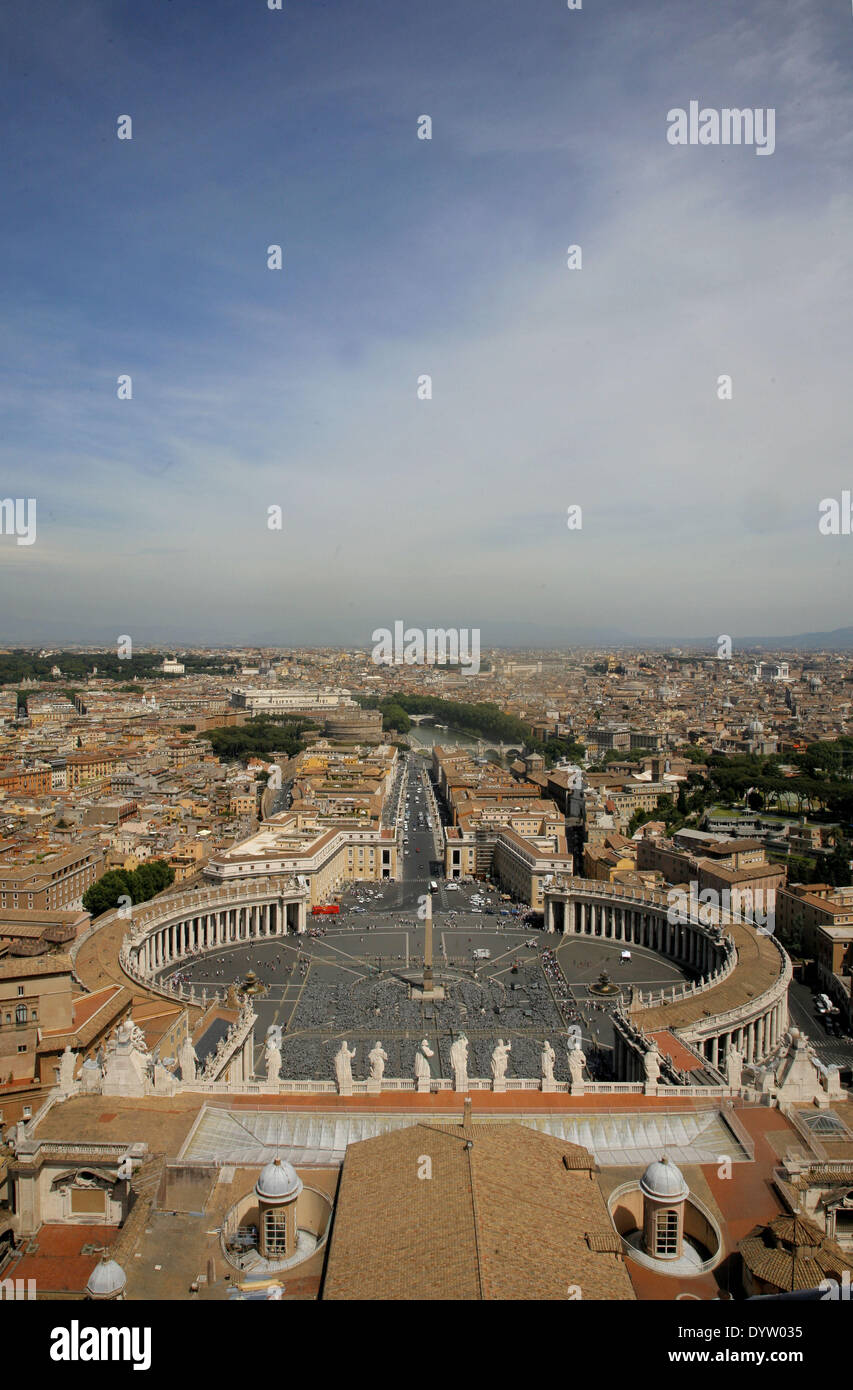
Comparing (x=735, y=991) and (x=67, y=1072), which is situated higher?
(x=67, y=1072)

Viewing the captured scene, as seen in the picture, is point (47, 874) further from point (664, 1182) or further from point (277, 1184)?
point (664, 1182)

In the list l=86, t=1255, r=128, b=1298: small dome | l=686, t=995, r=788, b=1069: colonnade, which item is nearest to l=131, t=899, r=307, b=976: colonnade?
l=686, t=995, r=788, b=1069: colonnade

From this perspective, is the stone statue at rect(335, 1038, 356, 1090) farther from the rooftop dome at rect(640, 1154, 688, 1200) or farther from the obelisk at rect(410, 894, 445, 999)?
the obelisk at rect(410, 894, 445, 999)

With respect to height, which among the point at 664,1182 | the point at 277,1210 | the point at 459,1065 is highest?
the point at 664,1182

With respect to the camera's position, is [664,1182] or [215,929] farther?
[215,929]

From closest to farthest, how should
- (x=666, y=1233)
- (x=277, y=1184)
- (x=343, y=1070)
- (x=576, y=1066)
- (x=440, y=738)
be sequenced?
(x=277, y=1184) < (x=666, y=1233) < (x=343, y=1070) < (x=576, y=1066) < (x=440, y=738)

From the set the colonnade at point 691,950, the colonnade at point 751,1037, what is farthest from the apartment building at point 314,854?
the colonnade at point 751,1037

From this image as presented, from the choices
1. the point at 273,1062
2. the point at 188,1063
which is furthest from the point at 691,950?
the point at 188,1063
